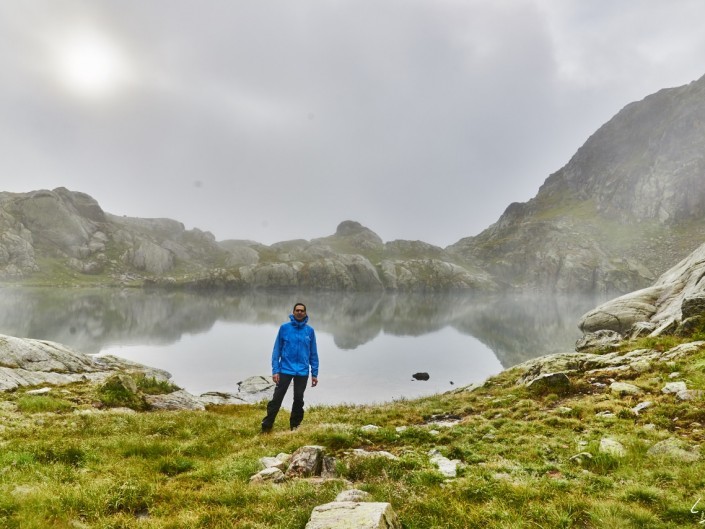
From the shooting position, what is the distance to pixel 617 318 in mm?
37844

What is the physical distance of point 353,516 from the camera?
582 cm

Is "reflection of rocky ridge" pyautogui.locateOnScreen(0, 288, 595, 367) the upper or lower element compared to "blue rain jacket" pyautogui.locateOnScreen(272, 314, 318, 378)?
lower

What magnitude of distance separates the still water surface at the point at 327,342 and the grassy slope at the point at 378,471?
758 inches

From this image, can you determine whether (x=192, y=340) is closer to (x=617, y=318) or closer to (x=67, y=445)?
(x=67, y=445)

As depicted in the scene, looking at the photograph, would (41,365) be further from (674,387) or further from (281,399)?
(674,387)

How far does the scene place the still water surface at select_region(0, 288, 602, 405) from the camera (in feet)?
132

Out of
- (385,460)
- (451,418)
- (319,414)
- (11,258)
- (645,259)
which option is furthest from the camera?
(645,259)

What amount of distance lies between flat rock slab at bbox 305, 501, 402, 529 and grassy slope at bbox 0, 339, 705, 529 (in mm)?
491

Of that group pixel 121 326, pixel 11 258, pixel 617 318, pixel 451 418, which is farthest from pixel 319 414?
pixel 11 258

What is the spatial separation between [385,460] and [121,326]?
79.1 m

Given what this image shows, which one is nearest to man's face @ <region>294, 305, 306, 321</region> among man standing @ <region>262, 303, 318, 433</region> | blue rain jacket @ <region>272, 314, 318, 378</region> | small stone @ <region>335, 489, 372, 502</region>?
man standing @ <region>262, 303, 318, 433</region>

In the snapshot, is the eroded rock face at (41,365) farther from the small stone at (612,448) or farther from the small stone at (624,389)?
the small stone at (624,389)

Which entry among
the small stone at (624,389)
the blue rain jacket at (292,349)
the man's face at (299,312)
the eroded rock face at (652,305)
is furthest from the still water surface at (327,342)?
the small stone at (624,389)

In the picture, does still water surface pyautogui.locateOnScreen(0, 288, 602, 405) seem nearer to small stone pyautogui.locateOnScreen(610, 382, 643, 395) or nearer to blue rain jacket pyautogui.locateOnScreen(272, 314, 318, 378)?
blue rain jacket pyautogui.locateOnScreen(272, 314, 318, 378)
